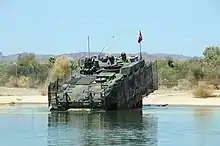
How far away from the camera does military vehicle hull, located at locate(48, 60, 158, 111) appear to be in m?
44.6

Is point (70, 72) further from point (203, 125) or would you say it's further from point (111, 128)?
point (111, 128)

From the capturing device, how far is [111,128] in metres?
33.8

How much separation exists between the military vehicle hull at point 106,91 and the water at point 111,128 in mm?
893

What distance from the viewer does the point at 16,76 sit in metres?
92.2

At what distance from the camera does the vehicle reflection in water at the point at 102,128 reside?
1095 inches

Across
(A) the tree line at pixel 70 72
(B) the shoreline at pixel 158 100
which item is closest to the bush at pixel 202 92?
(B) the shoreline at pixel 158 100

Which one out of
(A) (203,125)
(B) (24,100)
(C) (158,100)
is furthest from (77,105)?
(B) (24,100)

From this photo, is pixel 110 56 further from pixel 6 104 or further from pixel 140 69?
pixel 6 104

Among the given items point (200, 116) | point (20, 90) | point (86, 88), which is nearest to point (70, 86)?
point (86, 88)

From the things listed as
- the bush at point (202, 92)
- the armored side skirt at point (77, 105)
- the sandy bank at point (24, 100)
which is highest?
the armored side skirt at point (77, 105)

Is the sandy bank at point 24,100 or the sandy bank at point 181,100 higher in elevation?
the sandy bank at point 181,100

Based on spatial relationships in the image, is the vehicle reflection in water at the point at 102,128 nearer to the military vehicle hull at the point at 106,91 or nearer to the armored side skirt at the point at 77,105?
the armored side skirt at the point at 77,105

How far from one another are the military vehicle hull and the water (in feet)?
2.93

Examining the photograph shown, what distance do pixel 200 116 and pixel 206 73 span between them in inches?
1619
